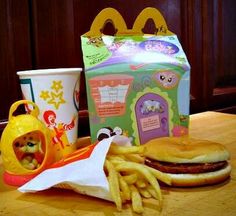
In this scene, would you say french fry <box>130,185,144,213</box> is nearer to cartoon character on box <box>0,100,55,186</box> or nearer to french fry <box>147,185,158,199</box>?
french fry <box>147,185,158,199</box>

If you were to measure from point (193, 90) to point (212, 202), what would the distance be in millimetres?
963

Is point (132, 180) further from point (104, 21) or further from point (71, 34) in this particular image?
point (71, 34)

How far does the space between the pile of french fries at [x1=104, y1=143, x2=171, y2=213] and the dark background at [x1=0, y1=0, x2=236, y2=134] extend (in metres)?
0.44

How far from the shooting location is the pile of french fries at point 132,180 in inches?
20.4

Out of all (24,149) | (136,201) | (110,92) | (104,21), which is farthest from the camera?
(104,21)

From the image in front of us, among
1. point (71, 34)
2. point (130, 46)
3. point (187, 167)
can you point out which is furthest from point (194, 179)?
point (71, 34)

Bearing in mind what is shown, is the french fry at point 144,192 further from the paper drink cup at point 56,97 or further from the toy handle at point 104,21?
the toy handle at point 104,21

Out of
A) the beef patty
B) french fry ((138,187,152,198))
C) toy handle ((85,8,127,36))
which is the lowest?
french fry ((138,187,152,198))

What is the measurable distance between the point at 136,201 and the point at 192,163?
0.41 feet

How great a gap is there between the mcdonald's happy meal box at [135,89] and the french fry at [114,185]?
232 millimetres

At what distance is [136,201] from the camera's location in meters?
0.52

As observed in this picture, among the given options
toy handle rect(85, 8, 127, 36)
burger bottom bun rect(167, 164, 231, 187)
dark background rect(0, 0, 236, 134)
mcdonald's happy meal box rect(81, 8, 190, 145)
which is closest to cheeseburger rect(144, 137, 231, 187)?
burger bottom bun rect(167, 164, 231, 187)

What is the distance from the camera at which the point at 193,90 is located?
147cm

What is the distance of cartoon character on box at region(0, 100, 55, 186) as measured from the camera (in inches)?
24.6
